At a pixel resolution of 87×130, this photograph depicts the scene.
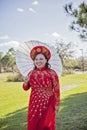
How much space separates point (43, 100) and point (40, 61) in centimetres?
56

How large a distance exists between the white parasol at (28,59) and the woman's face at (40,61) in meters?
0.16

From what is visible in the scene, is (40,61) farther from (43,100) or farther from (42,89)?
(43,100)

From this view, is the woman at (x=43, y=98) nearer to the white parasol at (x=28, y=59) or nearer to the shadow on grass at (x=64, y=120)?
the white parasol at (x=28, y=59)

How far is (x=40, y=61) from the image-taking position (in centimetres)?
405

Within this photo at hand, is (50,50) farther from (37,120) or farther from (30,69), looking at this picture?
(37,120)

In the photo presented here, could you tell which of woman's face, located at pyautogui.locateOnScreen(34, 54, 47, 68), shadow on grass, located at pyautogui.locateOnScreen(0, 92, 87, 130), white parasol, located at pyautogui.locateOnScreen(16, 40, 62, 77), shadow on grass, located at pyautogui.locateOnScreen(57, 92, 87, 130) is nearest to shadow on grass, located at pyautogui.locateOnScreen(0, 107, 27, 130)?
Answer: shadow on grass, located at pyautogui.locateOnScreen(0, 92, 87, 130)

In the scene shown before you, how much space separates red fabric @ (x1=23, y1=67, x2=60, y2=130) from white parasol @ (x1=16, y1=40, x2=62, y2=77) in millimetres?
303

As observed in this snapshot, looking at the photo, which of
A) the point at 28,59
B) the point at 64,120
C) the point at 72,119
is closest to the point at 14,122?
the point at 64,120

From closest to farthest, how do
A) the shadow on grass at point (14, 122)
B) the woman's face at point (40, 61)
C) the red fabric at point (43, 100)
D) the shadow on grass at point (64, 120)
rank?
the red fabric at point (43, 100) < the woman's face at point (40, 61) < the shadow on grass at point (64, 120) < the shadow on grass at point (14, 122)

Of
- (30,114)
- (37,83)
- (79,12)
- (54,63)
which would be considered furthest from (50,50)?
(79,12)

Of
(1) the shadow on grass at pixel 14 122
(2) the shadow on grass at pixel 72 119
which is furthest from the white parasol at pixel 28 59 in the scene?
(1) the shadow on grass at pixel 14 122

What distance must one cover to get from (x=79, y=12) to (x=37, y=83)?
4381mm

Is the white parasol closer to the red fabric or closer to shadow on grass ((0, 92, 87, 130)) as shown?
the red fabric

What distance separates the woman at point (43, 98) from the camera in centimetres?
385
